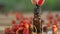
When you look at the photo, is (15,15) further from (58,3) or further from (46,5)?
(58,3)

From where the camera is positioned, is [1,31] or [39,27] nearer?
[39,27]

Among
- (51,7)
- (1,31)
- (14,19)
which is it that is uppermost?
(51,7)

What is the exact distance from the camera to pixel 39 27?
83 cm

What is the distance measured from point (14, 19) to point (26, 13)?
0.12 meters

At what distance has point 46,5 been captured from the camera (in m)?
1.19

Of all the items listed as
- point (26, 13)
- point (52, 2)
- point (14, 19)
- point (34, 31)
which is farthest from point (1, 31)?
point (52, 2)

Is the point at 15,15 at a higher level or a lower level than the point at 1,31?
higher

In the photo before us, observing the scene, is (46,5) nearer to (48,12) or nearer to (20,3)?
(48,12)

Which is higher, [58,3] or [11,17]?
[58,3]

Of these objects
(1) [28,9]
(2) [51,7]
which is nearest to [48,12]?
(2) [51,7]

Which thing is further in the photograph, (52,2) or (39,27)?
(52,2)

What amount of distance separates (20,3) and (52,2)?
29 cm

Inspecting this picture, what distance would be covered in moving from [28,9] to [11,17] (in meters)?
0.17

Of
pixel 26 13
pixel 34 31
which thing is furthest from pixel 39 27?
pixel 26 13
